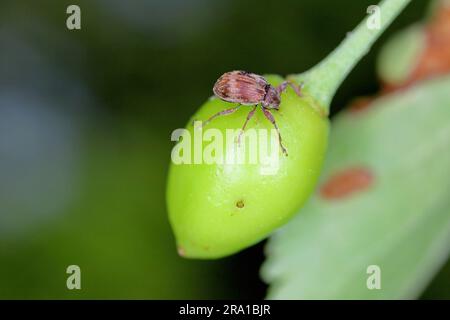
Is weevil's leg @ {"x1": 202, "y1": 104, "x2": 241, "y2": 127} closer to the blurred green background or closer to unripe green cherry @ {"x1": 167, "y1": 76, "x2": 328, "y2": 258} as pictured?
unripe green cherry @ {"x1": 167, "y1": 76, "x2": 328, "y2": 258}

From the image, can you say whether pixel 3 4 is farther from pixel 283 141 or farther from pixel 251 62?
pixel 283 141

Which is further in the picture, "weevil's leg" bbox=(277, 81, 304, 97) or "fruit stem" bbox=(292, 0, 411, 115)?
"weevil's leg" bbox=(277, 81, 304, 97)

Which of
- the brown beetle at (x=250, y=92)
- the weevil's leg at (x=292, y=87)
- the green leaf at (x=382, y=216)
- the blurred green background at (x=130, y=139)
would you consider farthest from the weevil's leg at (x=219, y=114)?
the blurred green background at (x=130, y=139)

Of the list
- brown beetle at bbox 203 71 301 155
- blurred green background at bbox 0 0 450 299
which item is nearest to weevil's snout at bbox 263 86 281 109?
brown beetle at bbox 203 71 301 155

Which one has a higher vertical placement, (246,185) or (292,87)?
(292,87)

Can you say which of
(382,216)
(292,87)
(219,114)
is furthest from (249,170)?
(382,216)

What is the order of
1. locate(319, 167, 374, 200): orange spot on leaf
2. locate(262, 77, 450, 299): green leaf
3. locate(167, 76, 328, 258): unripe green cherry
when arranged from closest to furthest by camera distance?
1. locate(167, 76, 328, 258): unripe green cherry
2. locate(262, 77, 450, 299): green leaf
3. locate(319, 167, 374, 200): orange spot on leaf

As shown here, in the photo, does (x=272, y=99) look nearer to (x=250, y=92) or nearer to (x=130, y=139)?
(x=250, y=92)
